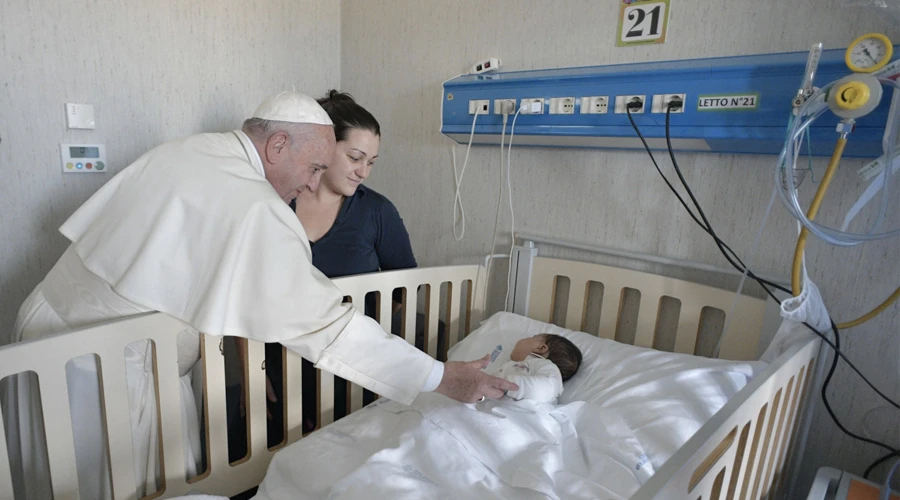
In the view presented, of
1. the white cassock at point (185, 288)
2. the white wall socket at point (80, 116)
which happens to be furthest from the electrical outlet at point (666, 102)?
the white wall socket at point (80, 116)

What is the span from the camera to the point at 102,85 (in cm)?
173

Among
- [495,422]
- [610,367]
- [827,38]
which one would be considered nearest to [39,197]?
[495,422]

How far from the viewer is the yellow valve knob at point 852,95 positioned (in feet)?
3.19

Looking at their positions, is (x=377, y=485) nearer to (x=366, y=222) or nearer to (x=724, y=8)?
(x=366, y=222)

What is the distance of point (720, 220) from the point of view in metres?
1.44

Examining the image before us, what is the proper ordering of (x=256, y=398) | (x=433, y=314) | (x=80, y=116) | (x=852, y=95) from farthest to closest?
(x=433, y=314)
(x=80, y=116)
(x=256, y=398)
(x=852, y=95)

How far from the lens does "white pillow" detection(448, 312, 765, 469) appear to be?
121cm

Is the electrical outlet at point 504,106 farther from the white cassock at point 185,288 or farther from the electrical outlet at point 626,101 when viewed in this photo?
the white cassock at point 185,288

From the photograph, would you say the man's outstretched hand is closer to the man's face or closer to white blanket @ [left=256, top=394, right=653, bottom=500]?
white blanket @ [left=256, top=394, right=653, bottom=500]

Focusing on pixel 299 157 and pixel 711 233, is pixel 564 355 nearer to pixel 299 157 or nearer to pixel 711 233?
pixel 711 233

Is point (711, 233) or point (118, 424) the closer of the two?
point (118, 424)

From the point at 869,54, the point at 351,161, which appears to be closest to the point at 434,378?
the point at 351,161

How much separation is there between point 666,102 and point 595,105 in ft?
0.68

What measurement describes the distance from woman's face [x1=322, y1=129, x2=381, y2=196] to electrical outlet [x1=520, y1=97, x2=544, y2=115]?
49 centimetres
